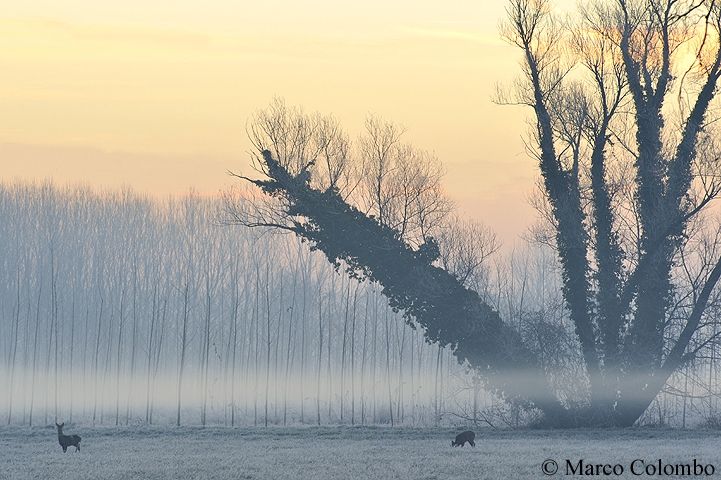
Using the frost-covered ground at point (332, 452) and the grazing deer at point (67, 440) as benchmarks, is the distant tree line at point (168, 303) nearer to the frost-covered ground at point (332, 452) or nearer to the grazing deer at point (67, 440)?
the frost-covered ground at point (332, 452)

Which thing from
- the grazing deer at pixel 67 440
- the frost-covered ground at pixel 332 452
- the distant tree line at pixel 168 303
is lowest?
the frost-covered ground at pixel 332 452

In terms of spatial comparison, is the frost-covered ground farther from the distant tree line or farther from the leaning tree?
the distant tree line

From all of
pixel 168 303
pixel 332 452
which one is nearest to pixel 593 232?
pixel 332 452

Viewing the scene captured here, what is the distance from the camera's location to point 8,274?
69.6 m

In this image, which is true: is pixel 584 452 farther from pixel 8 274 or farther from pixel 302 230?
pixel 8 274

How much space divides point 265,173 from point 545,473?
18.6 m

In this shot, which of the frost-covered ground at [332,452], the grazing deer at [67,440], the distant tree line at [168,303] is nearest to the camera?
the frost-covered ground at [332,452]

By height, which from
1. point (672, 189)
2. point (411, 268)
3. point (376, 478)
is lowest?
point (376, 478)

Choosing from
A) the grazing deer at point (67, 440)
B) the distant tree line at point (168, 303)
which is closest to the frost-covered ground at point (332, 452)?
the grazing deer at point (67, 440)

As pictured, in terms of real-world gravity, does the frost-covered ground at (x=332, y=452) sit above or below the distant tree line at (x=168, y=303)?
below

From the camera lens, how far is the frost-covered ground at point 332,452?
56.9ft

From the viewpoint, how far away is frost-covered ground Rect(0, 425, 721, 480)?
1734 centimetres

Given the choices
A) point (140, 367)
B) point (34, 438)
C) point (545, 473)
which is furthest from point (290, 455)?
point (140, 367)

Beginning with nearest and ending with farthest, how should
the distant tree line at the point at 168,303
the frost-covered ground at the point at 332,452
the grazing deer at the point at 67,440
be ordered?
the frost-covered ground at the point at 332,452 < the grazing deer at the point at 67,440 < the distant tree line at the point at 168,303
